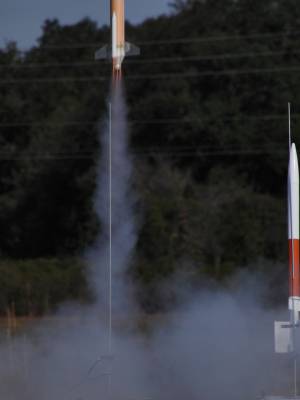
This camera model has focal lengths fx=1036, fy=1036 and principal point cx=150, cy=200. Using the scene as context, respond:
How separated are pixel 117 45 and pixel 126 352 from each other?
5.46m

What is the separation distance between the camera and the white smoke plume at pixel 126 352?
15.7m

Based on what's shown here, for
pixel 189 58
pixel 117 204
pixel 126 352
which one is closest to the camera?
pixel 117 204

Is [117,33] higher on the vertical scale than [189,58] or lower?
lower

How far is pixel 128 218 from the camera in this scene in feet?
62.2

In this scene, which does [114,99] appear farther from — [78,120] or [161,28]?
[161,28]

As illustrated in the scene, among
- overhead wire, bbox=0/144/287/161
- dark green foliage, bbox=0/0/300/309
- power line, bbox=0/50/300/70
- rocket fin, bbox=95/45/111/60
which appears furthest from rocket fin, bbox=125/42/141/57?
power line, bbox=0/50/300/70

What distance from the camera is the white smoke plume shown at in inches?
620

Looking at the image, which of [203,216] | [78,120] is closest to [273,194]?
[203,216]

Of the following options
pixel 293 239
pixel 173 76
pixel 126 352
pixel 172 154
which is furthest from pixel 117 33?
pixel 173 76

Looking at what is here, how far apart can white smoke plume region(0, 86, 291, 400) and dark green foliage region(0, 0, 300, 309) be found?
37.0 ft

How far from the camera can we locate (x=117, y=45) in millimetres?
15953

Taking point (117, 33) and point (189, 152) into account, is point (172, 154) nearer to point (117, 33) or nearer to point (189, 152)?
point (189, 152)

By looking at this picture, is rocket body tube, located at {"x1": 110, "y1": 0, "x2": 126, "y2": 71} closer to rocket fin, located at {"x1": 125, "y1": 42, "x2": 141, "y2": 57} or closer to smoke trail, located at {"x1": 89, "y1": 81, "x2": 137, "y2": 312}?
rocket fin, located at {"x1": 125, "y1": 42, "x2": 141, "y2": 57}

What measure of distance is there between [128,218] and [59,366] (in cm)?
306
